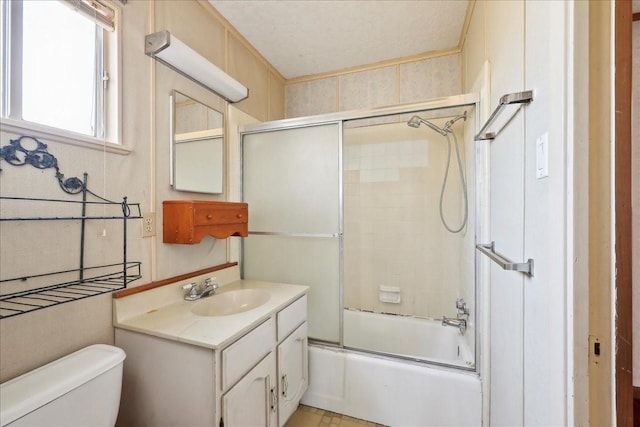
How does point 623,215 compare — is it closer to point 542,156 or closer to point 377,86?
point 542,156

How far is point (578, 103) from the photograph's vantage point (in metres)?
0.61

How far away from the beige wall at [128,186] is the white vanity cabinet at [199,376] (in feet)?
0.64

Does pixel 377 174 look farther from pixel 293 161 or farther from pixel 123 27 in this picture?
pixel 123 27

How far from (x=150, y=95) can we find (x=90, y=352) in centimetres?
119

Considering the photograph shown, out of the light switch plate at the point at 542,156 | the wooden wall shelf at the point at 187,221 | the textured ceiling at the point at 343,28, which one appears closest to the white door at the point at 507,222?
A: the light switch plate at the point at 542,156

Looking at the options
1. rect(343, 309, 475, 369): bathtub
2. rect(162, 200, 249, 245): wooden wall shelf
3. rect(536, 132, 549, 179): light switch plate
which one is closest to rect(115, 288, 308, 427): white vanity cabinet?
rect(162, 200, 249, 245): wooden wall shelf

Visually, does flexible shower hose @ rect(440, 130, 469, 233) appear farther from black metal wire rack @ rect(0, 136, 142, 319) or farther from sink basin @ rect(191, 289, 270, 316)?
black metal wire rack @ rect(0, 136, 142, 319)

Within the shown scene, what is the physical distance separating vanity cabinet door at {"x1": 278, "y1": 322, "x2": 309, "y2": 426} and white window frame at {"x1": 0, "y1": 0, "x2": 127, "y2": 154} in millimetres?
1292

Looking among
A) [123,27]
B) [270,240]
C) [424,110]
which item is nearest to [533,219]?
[424,110]

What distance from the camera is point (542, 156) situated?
76cm

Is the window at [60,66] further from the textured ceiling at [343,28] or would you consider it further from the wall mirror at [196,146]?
the textured ceiling at [343,28]

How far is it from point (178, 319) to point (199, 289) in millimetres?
330

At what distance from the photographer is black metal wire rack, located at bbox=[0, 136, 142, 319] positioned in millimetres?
863

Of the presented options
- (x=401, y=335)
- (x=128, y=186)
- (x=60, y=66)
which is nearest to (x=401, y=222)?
(x=401, y=335)
